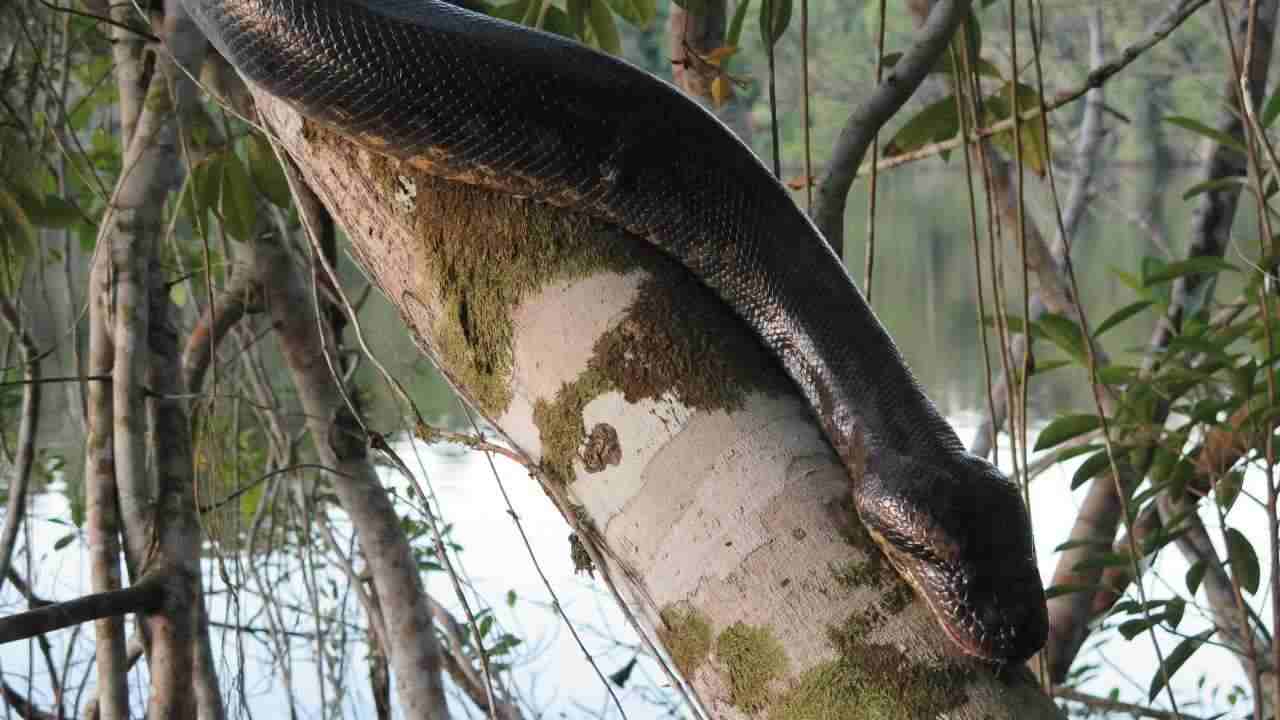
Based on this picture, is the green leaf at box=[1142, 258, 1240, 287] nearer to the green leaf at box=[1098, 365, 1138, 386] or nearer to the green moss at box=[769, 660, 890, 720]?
the green leaf at box=[1098, 365, 1138, 386]

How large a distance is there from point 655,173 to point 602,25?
3.09 feet

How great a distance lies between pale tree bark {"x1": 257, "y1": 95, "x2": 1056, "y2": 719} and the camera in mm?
1008

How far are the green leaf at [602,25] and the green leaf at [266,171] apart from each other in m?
0.75

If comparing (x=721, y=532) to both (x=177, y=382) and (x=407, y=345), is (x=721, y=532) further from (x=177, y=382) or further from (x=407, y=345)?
(x=407, y=345)

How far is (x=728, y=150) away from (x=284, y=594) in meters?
4.73

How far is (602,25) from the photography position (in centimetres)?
240

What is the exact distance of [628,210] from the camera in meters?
1.45

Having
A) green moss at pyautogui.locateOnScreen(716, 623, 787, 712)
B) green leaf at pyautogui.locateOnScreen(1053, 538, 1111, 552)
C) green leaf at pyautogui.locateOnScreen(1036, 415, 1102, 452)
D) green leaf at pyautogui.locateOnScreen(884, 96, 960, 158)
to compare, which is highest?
green leaf at pyautogui.locateOnScreen(884, 96, 960, 158)

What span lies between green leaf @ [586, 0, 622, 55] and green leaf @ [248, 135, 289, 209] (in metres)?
0.75

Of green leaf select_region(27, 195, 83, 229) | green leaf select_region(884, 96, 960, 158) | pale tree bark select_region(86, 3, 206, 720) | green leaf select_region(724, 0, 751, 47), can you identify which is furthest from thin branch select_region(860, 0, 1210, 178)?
green leaf select_region(27, 195, 83, 229)

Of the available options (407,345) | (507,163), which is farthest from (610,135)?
(407,345)

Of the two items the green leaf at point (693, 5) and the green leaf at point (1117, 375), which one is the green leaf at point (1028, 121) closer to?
the green leaf at point (1117, 375)

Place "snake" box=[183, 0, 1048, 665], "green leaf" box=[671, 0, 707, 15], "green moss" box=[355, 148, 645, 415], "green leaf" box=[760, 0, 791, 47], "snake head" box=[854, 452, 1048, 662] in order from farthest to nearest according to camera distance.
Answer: "green leaf" box=[671, 0, 707, 15] < "green leaf" box=[760, 0, 791, 47] < "snake" box=[183, 0, 1048, 665] < "green moss" box=[355, 148, 645, 415] < "snake head" box=[854, 452, 1048, 662]

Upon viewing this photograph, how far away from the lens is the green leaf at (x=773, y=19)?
193 cm
